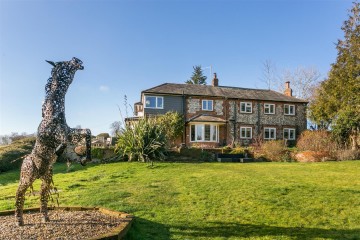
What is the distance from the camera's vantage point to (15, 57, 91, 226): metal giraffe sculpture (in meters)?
5.16

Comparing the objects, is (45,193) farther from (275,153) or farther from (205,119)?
(205,119)

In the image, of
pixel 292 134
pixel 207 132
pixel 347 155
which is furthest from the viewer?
pixel 292 134

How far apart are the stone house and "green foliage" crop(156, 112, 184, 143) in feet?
3.10

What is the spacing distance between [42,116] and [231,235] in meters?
4.34

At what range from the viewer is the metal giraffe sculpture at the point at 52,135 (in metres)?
5.16

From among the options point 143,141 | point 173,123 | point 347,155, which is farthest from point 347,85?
point 143,141

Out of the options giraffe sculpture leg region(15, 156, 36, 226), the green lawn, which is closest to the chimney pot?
the green lawn

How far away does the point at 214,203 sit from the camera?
8039mm

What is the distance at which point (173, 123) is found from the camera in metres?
29.1

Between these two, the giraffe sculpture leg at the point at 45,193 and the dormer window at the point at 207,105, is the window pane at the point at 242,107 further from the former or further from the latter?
the giraffe sculpture leg at the point at 45,193

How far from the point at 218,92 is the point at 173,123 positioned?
25.8ft

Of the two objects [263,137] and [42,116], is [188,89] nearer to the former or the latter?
[263,137]

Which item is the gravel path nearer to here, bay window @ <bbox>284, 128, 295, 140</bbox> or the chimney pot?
the chimney pot

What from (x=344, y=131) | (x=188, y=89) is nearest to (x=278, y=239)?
(x=344, y=131)
